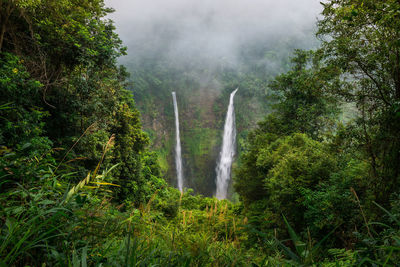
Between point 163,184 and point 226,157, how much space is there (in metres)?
31.3

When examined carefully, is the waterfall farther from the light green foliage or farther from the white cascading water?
the light green foliage

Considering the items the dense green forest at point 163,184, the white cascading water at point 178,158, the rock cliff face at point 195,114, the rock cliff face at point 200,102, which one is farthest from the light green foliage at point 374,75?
the rock cliff face at point 195,114

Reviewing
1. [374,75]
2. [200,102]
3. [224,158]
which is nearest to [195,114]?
[200,102]

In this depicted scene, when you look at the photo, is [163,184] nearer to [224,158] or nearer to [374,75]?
[374,75]

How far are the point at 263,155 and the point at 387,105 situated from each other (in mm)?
4879

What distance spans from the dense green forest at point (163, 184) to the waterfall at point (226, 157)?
70.7 feet

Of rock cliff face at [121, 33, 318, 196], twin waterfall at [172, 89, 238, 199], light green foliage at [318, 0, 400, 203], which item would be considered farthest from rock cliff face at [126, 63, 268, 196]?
light green foliage at [318, 0, 400, 203]

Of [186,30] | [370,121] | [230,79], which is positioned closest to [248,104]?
[230,79]

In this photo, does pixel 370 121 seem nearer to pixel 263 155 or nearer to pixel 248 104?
pixel 263 155

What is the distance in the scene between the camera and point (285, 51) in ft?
211

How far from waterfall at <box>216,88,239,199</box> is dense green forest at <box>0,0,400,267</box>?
21.5 meters

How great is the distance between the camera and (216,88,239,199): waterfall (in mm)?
31688

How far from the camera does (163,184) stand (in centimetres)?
334

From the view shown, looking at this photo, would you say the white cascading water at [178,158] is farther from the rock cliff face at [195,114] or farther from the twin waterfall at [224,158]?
A: the rock cliff face at [195,114]
